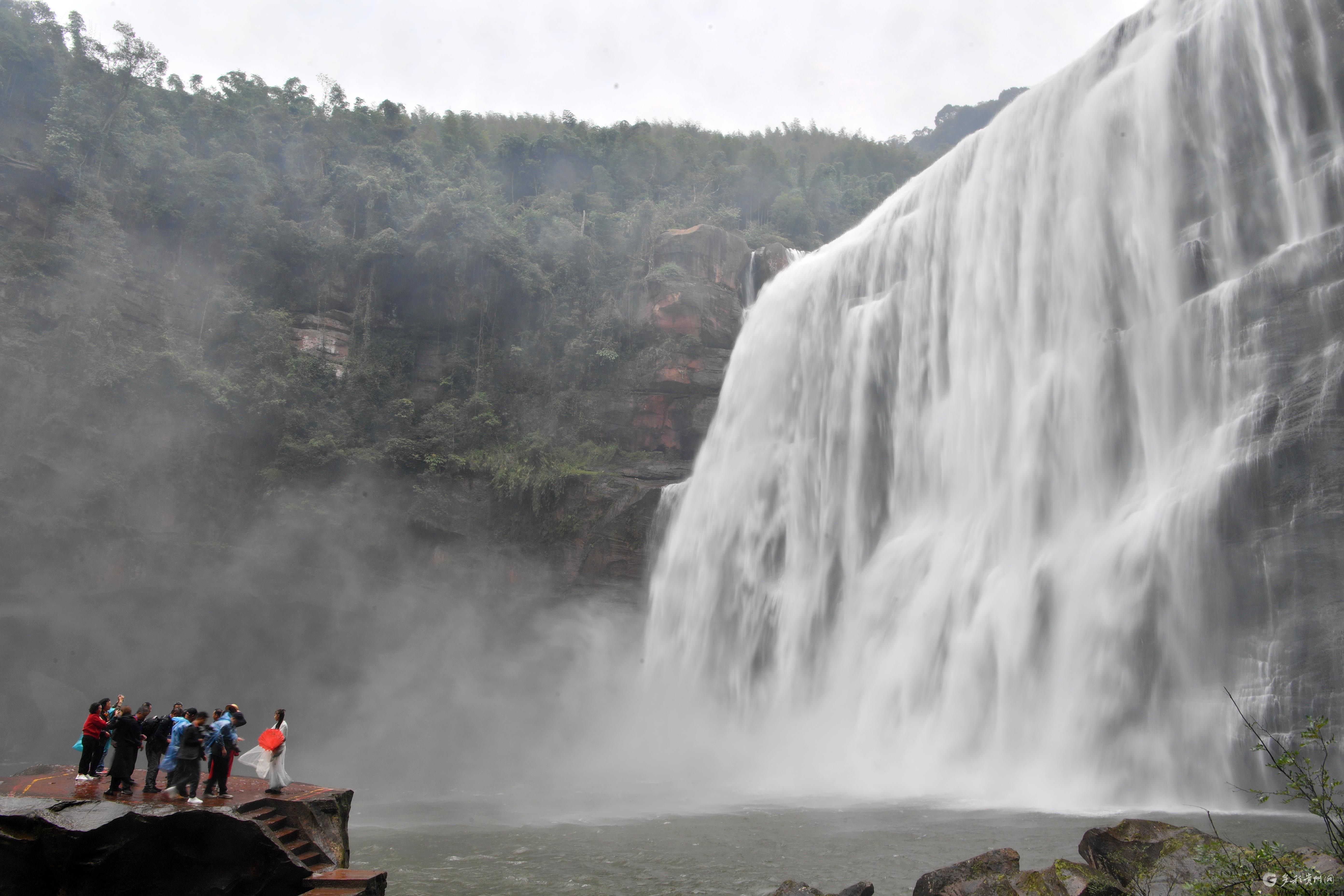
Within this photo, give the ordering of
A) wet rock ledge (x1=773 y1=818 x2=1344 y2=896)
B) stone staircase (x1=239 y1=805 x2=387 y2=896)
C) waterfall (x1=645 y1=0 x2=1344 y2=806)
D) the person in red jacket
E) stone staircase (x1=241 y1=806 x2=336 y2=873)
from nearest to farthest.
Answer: wet rock ledge (x1=773 y1=818 x2=1344 y2=896) < stone staircase (x1=239 y1=805 x2=387 y2=896) < stone staircase (x1=241 y1=806 x2=336 y2=873) < the person in red jacket < waterfall (x1=645 y1=0 x2=1344 y2=806)

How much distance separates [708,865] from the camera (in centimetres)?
965

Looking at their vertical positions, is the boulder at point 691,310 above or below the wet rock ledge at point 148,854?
above

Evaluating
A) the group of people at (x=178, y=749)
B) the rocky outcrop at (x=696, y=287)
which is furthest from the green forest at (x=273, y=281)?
the group of people at (x=178, y=749)

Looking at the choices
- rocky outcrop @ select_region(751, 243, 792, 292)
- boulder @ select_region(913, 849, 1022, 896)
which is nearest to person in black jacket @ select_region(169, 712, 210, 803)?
boulder @ select_region(913, 849, 1022, 896)

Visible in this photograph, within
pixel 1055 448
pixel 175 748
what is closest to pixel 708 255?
pixel 1055 448

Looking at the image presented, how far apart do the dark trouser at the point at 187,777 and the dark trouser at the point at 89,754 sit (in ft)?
5.30

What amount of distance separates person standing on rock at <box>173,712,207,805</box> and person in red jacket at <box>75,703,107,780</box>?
1.60 m

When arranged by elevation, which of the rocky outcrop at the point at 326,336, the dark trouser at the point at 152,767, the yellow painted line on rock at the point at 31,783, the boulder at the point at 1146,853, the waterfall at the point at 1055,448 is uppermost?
the rocky outcrop at the point at 326,336

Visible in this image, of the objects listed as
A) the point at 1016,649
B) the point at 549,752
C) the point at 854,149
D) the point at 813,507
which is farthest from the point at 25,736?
the point at 854,149

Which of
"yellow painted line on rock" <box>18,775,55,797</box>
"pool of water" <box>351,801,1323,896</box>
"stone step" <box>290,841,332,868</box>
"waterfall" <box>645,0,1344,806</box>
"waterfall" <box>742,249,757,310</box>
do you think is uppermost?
"waterfall" <box>742,249,757,310</box>

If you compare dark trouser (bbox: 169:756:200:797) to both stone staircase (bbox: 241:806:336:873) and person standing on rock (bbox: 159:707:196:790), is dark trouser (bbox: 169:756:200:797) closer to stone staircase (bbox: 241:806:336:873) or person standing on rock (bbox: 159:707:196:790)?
person standing on rock (bbox: 159:707:196:790)

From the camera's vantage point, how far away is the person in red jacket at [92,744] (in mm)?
10148

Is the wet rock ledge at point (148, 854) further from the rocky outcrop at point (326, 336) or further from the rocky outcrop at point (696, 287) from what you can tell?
the rocky outcrop at point (326, 336)

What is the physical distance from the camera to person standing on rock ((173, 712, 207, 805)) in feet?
30.3
